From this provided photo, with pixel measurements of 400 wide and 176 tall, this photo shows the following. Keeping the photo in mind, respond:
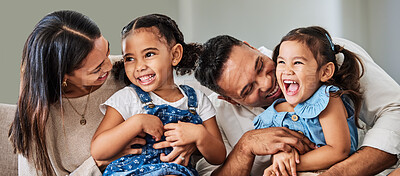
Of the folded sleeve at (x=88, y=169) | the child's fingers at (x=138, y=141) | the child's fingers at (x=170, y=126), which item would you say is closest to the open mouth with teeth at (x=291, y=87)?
the child's fingers at (x=170, y=126)

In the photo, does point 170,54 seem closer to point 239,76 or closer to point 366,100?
point 239,76

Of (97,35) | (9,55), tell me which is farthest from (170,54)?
(9,55)

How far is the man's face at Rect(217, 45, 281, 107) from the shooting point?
1.44 m

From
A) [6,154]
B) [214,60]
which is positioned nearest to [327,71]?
[214,60]

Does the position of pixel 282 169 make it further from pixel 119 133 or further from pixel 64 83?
pixel 64 83

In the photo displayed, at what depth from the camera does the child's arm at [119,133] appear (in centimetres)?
121

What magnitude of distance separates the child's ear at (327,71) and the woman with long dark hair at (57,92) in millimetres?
633

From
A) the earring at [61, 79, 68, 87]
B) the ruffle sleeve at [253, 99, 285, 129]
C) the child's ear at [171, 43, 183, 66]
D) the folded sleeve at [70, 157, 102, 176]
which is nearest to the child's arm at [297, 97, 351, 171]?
the ruffle sleeve at [253, 99, 285, 129]

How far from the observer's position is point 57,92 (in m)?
1.27

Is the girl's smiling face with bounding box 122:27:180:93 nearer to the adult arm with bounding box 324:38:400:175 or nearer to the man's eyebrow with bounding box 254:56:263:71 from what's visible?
the man's eyebrow with bounding box 254:56:263:71

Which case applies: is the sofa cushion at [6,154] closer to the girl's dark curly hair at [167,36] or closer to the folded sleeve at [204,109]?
the girl's dark curly hair at [167,36]

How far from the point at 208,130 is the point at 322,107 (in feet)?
1.23

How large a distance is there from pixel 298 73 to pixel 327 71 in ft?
0.37

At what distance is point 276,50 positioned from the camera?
4.86ft
